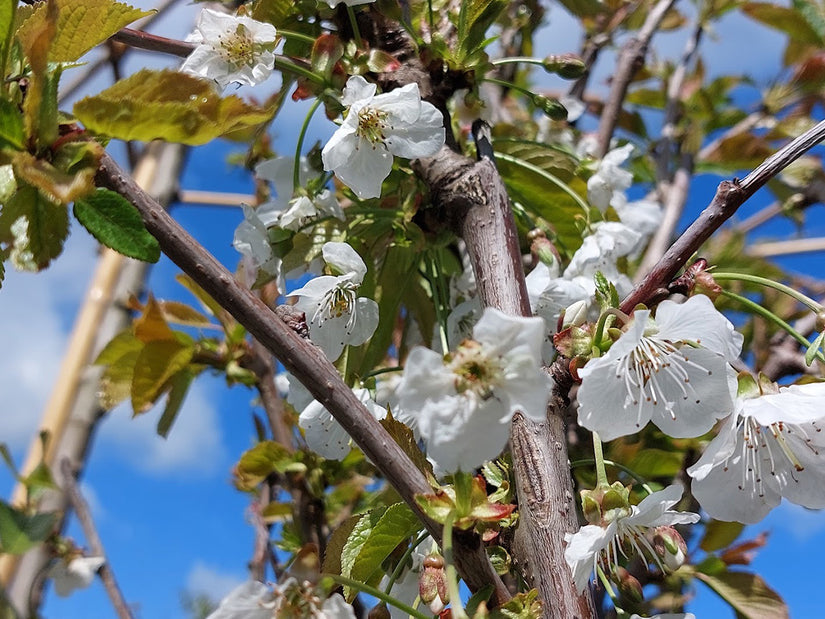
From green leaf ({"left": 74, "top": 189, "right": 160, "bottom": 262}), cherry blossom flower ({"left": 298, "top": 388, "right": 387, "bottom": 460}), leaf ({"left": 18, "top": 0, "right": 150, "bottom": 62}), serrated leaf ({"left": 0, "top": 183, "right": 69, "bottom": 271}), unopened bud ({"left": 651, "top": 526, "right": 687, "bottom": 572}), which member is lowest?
unopened bud ({"left": 651, "top": 526, "right": 687, "bottom": 572})

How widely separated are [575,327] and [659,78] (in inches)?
55.0

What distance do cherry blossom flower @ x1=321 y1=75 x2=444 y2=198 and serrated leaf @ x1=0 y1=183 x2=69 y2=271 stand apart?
27 cm

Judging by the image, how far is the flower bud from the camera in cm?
50

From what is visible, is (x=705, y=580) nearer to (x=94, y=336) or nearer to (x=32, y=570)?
(x=32, y=570)

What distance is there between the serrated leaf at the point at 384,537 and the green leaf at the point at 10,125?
1.13 ft

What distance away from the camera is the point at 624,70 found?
4.50ft

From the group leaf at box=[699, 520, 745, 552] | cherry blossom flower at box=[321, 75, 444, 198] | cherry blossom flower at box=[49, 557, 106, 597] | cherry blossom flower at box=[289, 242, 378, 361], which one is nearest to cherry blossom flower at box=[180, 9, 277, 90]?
cherry blossom flower at box=[321, 75, 444, 198]

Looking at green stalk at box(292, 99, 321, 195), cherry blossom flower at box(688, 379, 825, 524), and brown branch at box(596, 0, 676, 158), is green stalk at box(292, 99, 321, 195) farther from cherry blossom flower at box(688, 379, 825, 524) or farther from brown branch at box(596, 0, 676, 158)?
brown branch at box(596, 0, 676, 158)

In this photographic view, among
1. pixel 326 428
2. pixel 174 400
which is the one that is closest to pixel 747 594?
pixel 326 428

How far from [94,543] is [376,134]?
109 cm

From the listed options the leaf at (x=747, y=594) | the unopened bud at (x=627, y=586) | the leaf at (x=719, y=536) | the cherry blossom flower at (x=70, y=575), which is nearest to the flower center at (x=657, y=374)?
the unopened bud at (x=627, y=586)

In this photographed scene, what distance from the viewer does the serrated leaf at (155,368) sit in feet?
3.21

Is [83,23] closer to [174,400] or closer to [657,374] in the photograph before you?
[657,374]

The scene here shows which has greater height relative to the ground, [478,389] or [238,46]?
[238,46]
